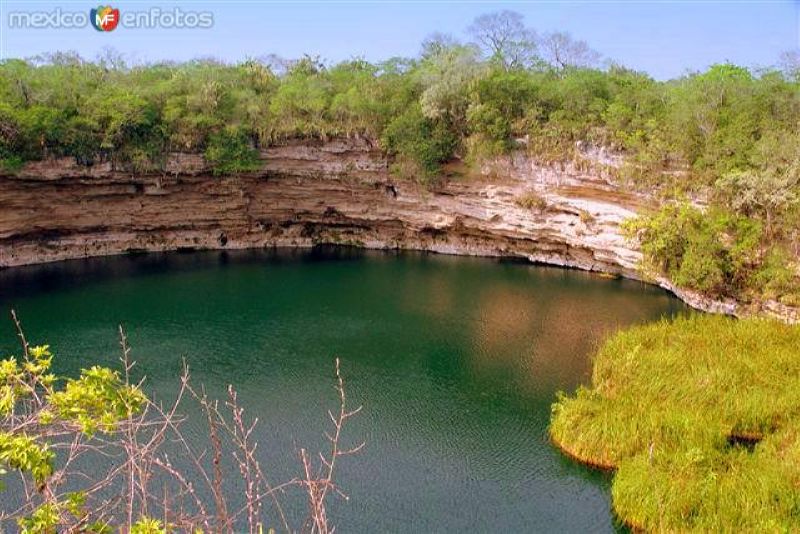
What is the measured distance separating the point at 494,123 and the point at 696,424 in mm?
18212

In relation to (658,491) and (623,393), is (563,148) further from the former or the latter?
(658,491)

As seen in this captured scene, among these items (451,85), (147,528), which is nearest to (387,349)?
(451,85)

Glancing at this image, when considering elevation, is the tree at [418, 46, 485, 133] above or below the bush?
above

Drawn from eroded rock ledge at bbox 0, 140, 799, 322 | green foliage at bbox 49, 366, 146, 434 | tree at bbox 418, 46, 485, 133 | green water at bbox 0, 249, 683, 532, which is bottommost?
green water at bbox 0, 249, 683, 532

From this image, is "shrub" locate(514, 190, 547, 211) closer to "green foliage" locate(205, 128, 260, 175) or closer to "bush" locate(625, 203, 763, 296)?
"bush" locate(625, 203, 763, 296)

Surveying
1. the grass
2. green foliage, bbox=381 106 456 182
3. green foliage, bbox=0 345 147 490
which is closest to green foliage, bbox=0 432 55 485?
green foliage, bbox=0 345 147 490

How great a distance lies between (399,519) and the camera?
12.8 m

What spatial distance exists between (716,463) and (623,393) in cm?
332

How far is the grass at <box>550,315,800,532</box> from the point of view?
11.8 metres

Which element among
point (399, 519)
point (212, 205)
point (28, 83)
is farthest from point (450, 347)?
point (28, 83)

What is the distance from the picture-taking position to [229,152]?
31.0 m

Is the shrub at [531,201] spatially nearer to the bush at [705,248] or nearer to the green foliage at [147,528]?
the bush at [705,248]

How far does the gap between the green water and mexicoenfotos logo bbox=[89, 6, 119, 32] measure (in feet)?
31.6

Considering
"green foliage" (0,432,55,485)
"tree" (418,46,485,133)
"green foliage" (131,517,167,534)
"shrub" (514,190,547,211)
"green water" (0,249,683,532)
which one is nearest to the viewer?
"green foliage" (0,432,55,485)
